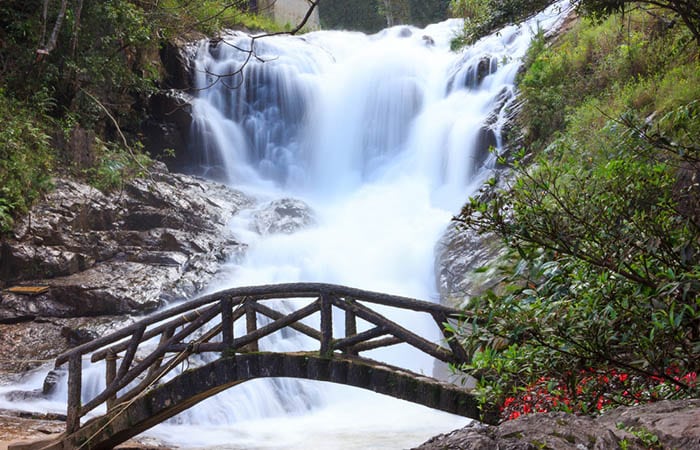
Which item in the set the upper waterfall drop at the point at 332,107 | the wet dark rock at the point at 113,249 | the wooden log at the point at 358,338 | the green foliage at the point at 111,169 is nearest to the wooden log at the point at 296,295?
the wooden log at the point at 358,338

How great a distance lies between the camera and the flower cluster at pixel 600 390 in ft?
9.77

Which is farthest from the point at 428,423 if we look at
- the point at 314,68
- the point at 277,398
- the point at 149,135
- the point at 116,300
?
the point at 314,68

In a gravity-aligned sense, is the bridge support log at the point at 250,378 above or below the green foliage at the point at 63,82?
below

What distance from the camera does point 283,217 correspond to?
14.8m

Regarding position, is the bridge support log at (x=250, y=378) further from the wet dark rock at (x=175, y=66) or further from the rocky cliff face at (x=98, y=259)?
the wet dark rock at (x=175, y=66)

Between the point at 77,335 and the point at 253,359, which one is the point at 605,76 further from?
the point at 77,335

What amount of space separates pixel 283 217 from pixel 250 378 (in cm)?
864

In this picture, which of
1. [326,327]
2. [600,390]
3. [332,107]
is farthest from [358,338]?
[332,107]

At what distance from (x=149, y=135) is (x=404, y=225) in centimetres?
848

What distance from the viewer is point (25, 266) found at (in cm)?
1127

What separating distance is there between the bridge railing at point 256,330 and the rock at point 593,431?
10.2 feet

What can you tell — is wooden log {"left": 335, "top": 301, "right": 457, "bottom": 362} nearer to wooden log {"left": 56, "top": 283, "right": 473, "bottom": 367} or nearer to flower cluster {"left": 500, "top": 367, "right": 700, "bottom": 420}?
wooden log {"left": 56, "top": 283, "right": 473, "bottom": 367}

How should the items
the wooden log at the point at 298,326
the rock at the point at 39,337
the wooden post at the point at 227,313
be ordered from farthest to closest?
1. the rock at the point at 39,337
2. the wooden post at the point at 227,313
3. the wooden log at the point at 298,326

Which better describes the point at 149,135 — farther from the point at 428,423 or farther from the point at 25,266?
the point at 428,423
